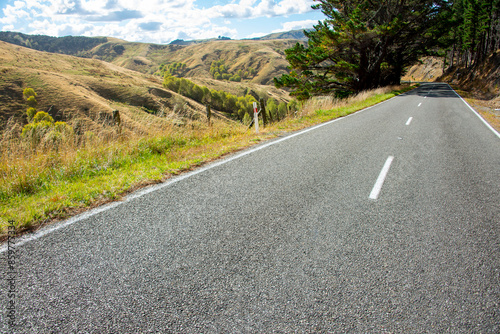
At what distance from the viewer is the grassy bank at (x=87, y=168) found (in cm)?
353

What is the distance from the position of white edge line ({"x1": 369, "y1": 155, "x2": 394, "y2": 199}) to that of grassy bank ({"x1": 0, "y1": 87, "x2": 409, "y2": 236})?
127 inches

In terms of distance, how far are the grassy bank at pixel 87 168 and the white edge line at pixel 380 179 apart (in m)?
3.22

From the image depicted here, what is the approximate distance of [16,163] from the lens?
464cm

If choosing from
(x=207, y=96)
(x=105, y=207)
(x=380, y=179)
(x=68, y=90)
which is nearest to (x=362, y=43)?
(x=380, y=179)

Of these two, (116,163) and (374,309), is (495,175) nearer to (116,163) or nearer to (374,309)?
(374,309)

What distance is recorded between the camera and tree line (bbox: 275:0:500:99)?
78.5 ft

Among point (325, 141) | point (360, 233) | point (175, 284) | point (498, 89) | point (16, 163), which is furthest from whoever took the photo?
point (498, 89)

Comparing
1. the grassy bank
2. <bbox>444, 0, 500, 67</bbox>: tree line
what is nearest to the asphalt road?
the grassy bank

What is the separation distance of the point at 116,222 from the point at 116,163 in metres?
2.72

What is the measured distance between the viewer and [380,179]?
4715 mm

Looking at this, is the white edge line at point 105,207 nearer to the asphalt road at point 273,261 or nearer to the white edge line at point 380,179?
the asphalt road at point 273,261

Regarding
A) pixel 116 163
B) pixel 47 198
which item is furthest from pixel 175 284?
pixel 116 163

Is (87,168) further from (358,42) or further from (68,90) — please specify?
(68,90)

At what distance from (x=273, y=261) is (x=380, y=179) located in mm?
3008
